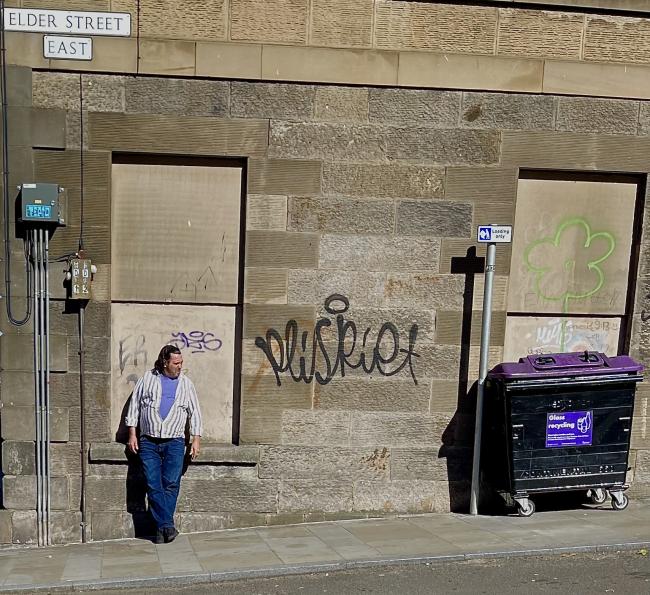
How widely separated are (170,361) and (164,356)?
0.23ft

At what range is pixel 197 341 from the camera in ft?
20.2

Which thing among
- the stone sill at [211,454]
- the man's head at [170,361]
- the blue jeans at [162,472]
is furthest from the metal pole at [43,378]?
the man's head at [170,361]

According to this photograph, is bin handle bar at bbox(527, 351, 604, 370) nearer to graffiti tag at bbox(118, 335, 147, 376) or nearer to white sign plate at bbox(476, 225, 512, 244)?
white sign plate at bbox(476, 225, 512, 244)

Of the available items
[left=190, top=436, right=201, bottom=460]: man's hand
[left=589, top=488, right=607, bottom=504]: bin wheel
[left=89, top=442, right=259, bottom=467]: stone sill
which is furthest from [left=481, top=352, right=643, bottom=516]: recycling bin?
[left=190, top=436, right=201, bottom=460]: man's hand

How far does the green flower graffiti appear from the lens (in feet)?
20.9

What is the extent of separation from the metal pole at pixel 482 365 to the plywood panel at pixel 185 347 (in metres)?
2.26

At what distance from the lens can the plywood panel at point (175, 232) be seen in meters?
5.98

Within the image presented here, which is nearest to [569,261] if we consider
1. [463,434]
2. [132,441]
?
[463,434]

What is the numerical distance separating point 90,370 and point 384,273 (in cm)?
276

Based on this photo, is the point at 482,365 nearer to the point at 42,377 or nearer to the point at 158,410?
the point at 158,410

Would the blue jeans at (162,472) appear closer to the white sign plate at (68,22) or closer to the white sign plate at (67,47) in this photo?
the white sign plate at (67,47)

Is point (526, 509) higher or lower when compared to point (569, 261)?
lower

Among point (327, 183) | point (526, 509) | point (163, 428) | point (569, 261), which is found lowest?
point (526, 509)

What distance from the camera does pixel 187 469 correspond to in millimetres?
6102
